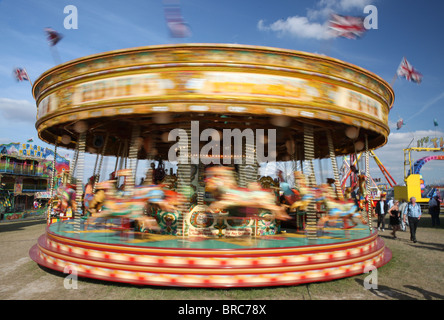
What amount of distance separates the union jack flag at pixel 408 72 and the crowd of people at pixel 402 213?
176 inches

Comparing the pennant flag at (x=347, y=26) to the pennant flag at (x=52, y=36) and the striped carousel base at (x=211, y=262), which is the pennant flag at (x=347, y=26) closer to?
the striped carousel base at (x=211, y=262)

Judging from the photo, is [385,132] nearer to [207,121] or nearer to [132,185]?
[207,121]

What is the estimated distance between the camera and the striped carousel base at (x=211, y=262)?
4859 mm

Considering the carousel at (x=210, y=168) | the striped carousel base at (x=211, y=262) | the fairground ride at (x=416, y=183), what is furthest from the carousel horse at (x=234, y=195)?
the fairground ride at (x=416, y=183)

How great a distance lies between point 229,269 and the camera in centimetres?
484

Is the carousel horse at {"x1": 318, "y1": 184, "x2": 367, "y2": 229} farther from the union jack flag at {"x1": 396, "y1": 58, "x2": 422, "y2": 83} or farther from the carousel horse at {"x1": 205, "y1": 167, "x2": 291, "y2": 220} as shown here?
the union jack flag at {"x1": 396, "y1": 58, "x2": 422, "y2": 83}

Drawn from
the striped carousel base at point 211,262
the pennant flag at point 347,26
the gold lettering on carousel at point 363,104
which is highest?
the pennant flag at point 347,26

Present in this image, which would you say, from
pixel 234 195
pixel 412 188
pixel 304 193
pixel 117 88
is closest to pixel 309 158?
pixel 304 193

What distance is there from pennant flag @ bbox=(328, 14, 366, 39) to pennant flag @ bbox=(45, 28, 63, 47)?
6.57m

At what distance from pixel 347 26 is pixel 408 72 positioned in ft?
8.85

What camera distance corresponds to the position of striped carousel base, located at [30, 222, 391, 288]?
486 centimetres

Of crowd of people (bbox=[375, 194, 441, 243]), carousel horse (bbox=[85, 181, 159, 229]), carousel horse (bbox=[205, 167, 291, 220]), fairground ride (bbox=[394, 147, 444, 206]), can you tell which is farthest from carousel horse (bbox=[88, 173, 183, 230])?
fairground ride (bbox=[394, 147, 444, 206])

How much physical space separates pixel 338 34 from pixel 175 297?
237 inches

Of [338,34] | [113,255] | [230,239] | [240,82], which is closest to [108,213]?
[113,255]
